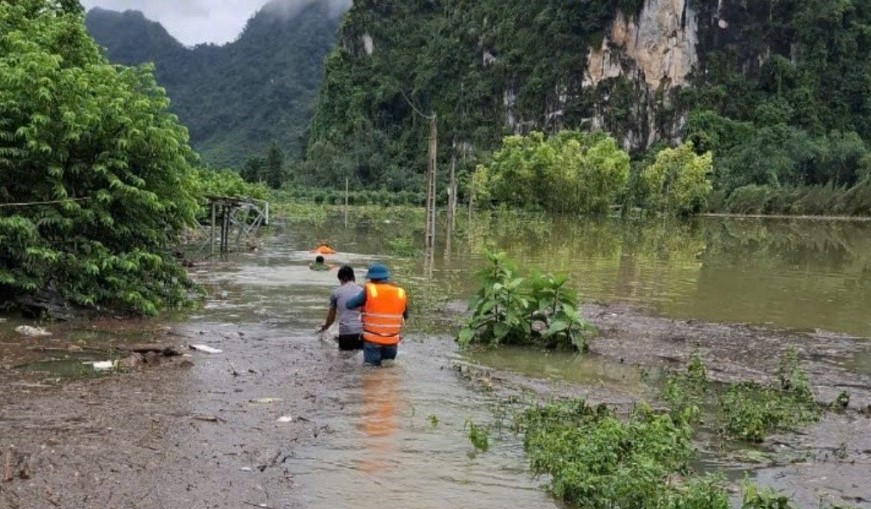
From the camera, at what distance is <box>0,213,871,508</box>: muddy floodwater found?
5.46 meters

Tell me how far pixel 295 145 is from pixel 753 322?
15469 cm

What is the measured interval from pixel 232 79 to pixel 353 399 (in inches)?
7188

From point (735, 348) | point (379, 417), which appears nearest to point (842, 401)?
point (735, 348)

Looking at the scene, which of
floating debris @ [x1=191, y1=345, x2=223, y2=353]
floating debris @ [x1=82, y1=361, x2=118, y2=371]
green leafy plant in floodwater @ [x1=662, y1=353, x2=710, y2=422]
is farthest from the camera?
floating debris @ [x1=191, y1=345, x2=223, y2=353]

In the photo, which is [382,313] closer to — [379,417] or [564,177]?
[379,417]

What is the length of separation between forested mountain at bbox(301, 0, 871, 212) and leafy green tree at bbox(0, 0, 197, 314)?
76.9 m

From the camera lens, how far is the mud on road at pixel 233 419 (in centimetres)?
529

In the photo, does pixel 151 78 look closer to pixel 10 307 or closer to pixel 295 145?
pixel 10 307

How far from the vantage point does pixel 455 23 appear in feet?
467

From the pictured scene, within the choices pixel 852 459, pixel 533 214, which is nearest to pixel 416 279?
pixel 852 459

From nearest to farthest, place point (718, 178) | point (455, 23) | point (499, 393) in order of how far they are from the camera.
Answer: point (499, 393) → point (718, 178) → point (455, 23)

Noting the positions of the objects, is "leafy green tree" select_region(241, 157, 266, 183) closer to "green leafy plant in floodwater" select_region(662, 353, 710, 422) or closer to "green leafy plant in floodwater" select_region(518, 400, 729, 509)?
"green leafy plant in floodwater" select_region(662, 353, 710, 422)

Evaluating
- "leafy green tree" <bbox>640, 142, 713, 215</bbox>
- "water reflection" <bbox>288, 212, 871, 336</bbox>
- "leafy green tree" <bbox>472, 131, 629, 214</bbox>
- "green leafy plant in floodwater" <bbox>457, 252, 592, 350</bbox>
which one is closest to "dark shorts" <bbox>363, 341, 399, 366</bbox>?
"green leafy plant in floodwater" <bbox>457, 252, 592, 350</bbox>

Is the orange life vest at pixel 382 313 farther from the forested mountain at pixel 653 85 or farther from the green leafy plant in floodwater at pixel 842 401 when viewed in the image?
the forested mountain at pixel 653 85
